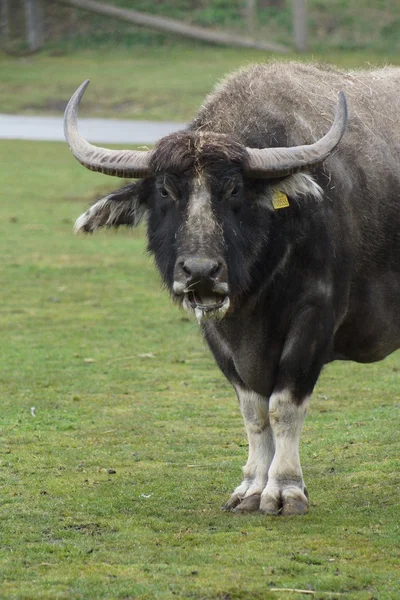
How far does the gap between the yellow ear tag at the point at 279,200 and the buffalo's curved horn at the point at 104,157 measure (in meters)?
0.74

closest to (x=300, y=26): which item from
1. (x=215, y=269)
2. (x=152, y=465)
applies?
(x=152, y=465)

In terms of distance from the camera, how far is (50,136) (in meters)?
30.7

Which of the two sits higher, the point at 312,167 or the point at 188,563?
the point at 312,167

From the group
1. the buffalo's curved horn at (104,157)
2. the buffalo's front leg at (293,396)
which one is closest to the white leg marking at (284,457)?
the buffalo's front leg at (293,396)

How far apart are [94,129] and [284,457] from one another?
23.0 m

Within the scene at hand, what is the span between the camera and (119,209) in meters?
7.40

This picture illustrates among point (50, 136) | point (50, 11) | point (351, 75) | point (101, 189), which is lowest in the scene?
point (50, 11)

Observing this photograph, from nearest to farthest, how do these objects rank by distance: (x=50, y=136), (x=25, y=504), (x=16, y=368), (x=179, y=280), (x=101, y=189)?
(x=179, y=280) < (x=25, y=504) < (x=16, y=368) < (x=101, y=189) < (x=50, y=136)

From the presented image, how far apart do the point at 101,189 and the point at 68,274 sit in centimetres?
657

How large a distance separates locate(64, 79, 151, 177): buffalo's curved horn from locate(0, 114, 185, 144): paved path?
1838cm

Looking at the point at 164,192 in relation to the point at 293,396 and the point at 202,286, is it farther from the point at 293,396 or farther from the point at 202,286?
the point at 293,396

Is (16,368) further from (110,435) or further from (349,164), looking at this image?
(349,164)

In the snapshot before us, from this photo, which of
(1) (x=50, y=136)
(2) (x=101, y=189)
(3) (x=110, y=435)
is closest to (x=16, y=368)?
(3) (x=110, y=435)

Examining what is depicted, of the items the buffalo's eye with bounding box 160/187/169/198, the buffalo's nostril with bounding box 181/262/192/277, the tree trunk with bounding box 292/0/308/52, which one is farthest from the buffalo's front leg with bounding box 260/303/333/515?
the tree trunk with bounding box 292/0/308/52
